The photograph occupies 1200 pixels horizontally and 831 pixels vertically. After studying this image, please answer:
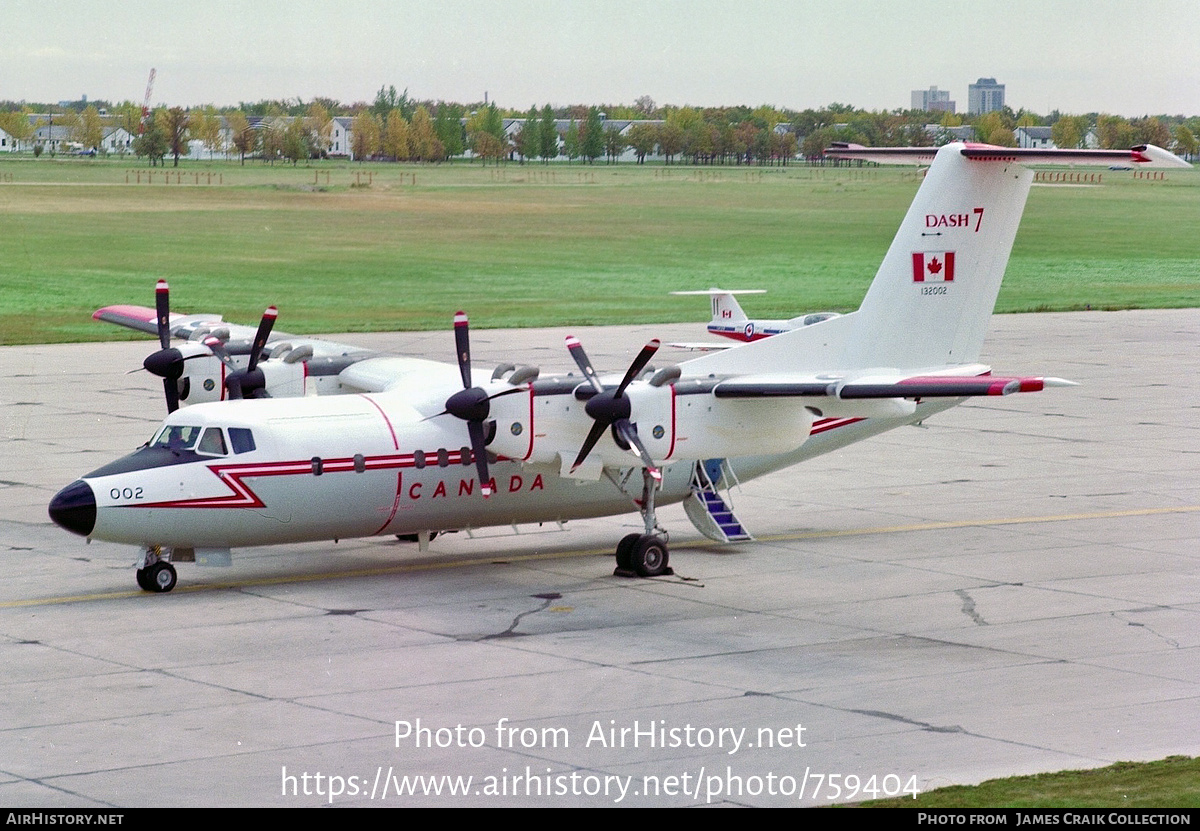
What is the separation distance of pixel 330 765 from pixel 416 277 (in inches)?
2619

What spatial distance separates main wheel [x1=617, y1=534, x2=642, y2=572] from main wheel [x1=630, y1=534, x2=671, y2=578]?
0.12 ft

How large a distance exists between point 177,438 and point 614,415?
20.6 feet

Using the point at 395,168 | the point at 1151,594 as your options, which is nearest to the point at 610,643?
the point at 1151,594

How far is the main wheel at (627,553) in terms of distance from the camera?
81.7ft

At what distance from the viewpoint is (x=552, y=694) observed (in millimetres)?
18750

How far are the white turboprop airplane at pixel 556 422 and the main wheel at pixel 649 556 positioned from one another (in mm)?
26

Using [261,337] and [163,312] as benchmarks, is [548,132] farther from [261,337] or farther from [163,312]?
[261,337]

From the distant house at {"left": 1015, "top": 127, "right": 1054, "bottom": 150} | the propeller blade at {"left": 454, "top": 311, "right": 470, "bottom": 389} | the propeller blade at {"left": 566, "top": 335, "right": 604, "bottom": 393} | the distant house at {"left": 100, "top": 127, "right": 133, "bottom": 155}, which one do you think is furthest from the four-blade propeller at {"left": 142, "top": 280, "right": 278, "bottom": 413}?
the distant house at {"left": 100, "top": 127, "right": 133, "bottom": 155}

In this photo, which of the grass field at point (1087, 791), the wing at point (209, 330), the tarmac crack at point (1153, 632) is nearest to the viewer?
the grass field at point (1087, 791)

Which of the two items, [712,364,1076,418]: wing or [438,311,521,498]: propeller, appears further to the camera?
[438,311,521,498]: propeller

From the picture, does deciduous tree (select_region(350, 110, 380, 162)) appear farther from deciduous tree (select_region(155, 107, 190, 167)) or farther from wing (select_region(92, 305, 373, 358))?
wing (select_region(92, 305, 373, 358))

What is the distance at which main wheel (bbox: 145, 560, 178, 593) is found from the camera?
23750mm

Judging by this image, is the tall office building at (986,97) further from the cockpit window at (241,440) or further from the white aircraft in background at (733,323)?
the cockpit window at (241,440)

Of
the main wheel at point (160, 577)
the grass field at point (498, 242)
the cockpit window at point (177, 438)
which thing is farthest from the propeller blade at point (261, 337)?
the grass field at point (498, 242)
